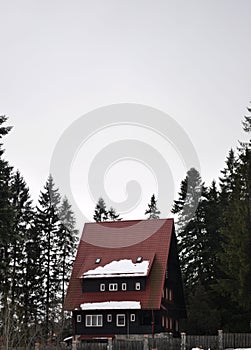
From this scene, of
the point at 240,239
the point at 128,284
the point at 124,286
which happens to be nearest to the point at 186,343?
the point at 240,239

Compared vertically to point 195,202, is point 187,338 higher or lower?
lower

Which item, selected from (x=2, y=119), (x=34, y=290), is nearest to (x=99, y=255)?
(x=34, y=290)

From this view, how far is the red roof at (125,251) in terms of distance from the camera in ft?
161

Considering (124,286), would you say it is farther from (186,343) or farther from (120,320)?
(186,343)

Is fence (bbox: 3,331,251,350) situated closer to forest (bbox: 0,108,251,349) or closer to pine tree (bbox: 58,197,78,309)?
forest (bbox: 0,108,251,349)

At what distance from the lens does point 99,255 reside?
5284cm

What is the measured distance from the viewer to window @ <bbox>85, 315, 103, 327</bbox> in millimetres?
49312

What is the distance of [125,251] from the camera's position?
173 ft

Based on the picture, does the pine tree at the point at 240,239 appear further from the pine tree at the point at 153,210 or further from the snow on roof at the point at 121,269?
the pine tree at the point at 153,210

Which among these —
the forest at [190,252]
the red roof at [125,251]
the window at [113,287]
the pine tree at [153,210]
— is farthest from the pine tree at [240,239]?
the pine tree at [153,210]

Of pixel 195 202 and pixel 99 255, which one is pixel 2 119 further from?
pixel 195 202

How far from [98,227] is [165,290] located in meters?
10.1

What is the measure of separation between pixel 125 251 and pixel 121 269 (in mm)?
2771

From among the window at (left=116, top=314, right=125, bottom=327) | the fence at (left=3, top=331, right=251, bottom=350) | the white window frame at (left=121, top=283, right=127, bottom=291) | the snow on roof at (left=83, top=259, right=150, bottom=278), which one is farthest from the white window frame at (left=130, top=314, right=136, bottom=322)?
the fence at (left=3, top=331, right=251, bottom=350)
